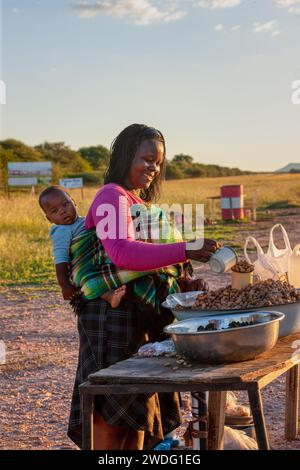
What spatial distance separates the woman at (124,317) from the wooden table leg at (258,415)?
2.27 feet

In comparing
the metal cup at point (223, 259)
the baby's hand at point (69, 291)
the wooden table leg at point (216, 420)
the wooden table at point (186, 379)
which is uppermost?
the metal cup at point (223, 259)

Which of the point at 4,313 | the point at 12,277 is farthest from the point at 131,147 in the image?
the point at 12,277

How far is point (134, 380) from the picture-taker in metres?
2.86

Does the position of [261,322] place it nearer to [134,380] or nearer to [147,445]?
[134,380]

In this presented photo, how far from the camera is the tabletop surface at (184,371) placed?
2.78 metres

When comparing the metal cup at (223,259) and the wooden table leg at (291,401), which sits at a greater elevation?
the metal cup at (223,259)

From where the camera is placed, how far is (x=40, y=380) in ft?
20.9

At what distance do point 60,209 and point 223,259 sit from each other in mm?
1420

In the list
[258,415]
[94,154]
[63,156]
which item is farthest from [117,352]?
[94,154]

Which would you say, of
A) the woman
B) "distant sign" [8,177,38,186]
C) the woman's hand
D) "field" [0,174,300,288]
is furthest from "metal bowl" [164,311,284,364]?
"distant sign" [8,177,38,186]

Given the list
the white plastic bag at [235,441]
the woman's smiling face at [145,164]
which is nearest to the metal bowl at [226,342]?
the woman's smiling face at [145,164]

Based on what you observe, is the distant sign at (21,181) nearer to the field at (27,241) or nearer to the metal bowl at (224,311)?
the field at (27,241)

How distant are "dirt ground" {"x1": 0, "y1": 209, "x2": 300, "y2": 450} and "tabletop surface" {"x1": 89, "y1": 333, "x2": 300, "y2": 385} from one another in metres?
1.76

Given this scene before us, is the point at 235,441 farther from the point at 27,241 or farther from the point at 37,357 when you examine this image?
the point at 27,241
